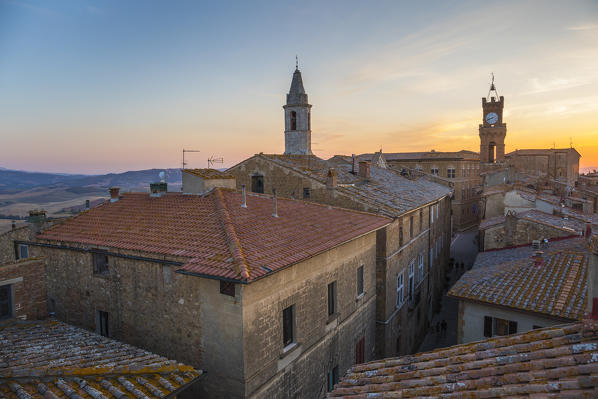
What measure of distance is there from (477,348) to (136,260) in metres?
9.14

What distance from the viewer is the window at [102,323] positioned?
11992mm

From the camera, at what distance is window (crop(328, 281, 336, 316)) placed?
12633 millimetres

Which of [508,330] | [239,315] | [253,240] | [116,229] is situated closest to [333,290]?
[253,240]

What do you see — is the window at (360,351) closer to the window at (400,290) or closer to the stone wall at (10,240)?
the window at (400,290)

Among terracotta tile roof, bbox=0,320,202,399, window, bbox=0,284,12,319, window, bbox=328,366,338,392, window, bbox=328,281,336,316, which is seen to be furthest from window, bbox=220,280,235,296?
window, bbox=0,284,12,319

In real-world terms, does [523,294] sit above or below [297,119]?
below

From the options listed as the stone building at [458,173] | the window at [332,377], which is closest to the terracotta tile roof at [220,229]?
the window at [332,377]

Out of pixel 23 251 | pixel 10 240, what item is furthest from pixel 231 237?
pixel 10 240

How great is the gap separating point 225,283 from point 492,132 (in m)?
71.8

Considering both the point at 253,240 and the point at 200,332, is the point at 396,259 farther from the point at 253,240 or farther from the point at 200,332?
the point at 200,332

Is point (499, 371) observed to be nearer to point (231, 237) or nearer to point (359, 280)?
point (231, 237)

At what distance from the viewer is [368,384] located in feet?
21.0

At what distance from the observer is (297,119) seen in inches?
1013

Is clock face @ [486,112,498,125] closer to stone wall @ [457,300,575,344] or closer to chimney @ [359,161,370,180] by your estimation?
chimney @ [359,161,370,180]
